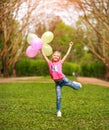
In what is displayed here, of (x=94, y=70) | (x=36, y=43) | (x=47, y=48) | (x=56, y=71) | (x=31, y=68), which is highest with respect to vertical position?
(x=36, y=43)

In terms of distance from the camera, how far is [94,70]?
41.9 meters

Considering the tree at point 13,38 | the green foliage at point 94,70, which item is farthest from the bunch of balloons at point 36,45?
the green foliage at point 94,70

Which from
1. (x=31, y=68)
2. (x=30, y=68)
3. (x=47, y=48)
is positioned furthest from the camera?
(x=31, y=68)

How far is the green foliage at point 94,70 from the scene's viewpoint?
3955cm

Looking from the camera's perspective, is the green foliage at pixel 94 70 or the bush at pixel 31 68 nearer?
the green foliage at pixel 94 70

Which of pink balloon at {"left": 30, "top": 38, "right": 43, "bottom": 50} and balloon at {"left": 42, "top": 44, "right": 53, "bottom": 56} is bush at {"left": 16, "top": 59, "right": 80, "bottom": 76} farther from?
pink balloon at {"left": 30, "top": 38, "right": 43, "bottom": 50}

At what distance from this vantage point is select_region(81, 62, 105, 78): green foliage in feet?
130

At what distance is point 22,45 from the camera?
35.4m

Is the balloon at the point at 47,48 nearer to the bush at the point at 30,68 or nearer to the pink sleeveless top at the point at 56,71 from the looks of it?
the pink sleeveless top at the point at 56,71

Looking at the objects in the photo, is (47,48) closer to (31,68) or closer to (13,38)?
(13,38)

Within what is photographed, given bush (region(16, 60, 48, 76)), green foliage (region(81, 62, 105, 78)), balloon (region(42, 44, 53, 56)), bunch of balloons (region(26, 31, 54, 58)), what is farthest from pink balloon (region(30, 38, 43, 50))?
bush (region(16, 60, 48, 76))

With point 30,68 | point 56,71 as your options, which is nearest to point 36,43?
point 56,71

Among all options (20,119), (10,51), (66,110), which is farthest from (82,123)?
(10,51)

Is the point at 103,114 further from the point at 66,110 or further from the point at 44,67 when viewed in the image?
the point at 44,67
